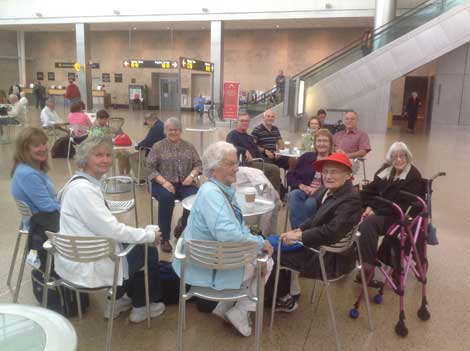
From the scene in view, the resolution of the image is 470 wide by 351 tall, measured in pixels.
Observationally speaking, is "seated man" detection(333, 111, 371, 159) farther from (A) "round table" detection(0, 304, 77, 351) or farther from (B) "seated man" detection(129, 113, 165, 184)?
(A) "round table" detection(0, 304, 77, 351)

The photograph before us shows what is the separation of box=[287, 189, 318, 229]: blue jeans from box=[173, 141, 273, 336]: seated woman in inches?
36.9

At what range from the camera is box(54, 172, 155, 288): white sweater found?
2076 millimetres

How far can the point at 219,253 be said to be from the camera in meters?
1.96

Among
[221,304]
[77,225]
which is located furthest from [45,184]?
[221,304]

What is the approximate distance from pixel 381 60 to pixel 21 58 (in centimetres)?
2259

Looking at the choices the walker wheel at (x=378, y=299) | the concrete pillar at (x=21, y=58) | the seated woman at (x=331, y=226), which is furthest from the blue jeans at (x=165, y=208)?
the concrete pillar at (x=21, y=58)

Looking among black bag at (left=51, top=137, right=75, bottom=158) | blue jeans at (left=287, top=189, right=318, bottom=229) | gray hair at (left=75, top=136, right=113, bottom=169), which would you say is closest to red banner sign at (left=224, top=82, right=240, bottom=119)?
black bag at (left=51, top=137, right=75, bottom=158)

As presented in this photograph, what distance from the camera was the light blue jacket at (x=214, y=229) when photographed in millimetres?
2045

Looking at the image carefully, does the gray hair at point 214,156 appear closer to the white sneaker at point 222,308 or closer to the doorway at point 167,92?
the white sneaker at point 222,308

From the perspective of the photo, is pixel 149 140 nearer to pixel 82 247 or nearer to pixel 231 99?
pixel 82 247

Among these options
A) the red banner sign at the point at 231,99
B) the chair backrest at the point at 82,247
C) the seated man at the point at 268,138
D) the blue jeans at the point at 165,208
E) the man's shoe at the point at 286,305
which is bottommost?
the man's shoe at the point at 286,305

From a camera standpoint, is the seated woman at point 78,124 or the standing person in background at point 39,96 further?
the standing person in background at point 39,96

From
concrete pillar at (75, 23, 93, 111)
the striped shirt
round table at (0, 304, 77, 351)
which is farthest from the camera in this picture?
concrete pillar at (75, 23, 93, 111)

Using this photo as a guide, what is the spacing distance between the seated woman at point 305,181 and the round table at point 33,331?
204 cm
